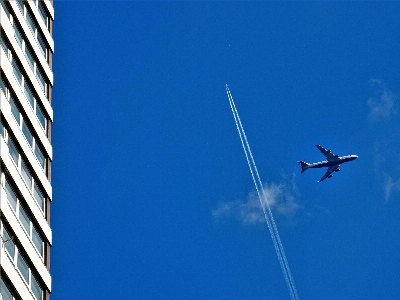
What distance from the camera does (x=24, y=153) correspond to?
156 feet

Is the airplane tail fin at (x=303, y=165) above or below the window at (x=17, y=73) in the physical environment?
above

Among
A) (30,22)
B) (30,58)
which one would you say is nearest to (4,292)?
(30,58)

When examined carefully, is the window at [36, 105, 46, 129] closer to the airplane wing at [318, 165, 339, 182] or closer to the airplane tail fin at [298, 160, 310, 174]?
the airplane wing at [318, 165, 339, 182]

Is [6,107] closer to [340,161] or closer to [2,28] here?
[2,28]

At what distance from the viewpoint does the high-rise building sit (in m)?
43.6

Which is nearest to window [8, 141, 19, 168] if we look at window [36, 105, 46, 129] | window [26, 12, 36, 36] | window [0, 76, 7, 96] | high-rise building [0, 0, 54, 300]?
high-rise building [0, 0, 54, 300]

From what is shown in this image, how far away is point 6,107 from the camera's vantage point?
45.8 metres

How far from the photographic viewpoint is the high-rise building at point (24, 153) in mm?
43562

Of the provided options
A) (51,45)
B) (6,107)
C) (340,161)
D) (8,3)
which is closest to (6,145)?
(6,107)

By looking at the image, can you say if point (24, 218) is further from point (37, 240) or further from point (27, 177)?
point (27, 177)

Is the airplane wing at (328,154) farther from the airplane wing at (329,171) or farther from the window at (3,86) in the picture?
the window at (3,86)

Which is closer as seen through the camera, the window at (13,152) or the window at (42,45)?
the window at (13,152)

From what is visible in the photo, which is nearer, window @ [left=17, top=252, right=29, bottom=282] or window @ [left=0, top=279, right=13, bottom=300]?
window @ [left=0, top=279, right=13, bottom=300]

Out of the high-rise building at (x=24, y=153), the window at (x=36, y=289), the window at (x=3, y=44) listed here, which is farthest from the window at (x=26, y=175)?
the window at (x=3, y=44)
